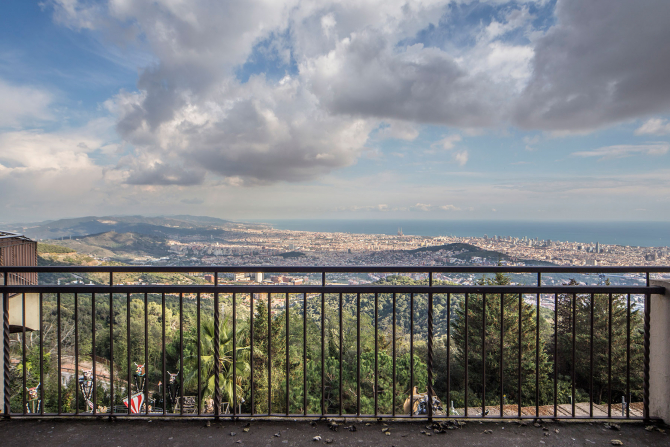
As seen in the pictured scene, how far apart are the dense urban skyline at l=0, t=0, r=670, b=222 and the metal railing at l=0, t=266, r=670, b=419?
769 cm

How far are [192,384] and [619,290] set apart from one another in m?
22.7

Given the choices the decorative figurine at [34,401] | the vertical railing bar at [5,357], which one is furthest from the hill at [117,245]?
the vertical railing bar at [5,357]

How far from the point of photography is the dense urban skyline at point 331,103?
964cm

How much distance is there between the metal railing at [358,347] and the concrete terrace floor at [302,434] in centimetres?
9

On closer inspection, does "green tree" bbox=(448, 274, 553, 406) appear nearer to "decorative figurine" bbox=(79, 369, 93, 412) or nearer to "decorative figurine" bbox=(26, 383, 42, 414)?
"decorative figurine" bbox=(79, 369, 93, 412)

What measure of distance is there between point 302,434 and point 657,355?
7.97 feet

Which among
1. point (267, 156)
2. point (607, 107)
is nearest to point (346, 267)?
point (607, 107)

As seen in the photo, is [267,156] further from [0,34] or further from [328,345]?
[0,34]

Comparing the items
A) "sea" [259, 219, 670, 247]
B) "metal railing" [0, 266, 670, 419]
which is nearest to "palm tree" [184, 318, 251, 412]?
"metal railing" [0, 266, 670, 419]

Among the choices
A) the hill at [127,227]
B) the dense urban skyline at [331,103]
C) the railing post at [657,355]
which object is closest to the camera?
the railing post at [657,355]

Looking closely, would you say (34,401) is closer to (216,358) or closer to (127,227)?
(216,358)

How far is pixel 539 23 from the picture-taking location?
1488cm

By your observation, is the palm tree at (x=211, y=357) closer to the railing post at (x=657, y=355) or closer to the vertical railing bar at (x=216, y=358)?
the vertical railing bar at (x=216, y=358)

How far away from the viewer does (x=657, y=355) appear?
83.7 inches
